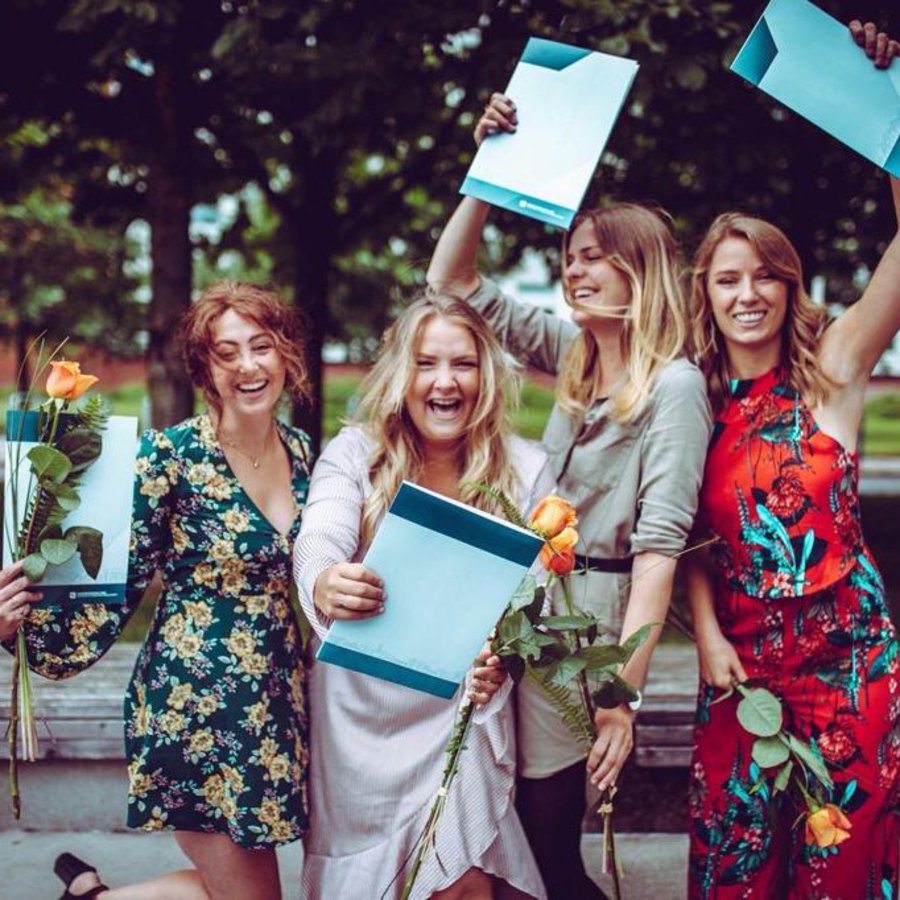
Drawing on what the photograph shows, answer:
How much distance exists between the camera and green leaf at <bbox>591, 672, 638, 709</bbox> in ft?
6.86

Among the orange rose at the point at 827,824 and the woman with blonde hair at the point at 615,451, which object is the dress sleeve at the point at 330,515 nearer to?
the woman with blonde hair at the point at 615,451

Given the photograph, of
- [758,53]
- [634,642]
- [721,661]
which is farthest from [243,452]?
[758,53]

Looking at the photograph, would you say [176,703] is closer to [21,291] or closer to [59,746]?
[59,746]

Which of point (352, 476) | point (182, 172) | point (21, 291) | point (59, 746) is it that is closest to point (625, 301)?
point (352, 476)

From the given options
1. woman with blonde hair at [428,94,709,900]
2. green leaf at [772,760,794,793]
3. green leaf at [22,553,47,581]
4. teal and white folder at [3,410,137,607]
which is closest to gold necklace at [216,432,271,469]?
teal and white folder at [3,410,137,607]

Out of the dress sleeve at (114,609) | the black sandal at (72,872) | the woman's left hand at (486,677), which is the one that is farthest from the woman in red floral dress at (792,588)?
the black sandal at (72,872)

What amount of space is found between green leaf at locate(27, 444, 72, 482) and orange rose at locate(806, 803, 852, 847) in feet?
5.53

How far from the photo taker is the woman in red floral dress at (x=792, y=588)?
8.03 ft

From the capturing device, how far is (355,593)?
201 cm

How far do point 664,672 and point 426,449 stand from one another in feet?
7.26

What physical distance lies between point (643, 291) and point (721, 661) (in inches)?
34.8

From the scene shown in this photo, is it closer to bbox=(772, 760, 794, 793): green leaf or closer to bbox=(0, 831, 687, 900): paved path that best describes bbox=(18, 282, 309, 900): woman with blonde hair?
bbox=(772, 760, 794, 793): green leaf

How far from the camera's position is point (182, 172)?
613cm

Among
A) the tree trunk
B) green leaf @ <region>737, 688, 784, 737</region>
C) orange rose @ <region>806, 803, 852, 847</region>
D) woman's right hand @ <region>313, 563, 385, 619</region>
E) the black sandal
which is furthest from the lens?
the tree trunk
